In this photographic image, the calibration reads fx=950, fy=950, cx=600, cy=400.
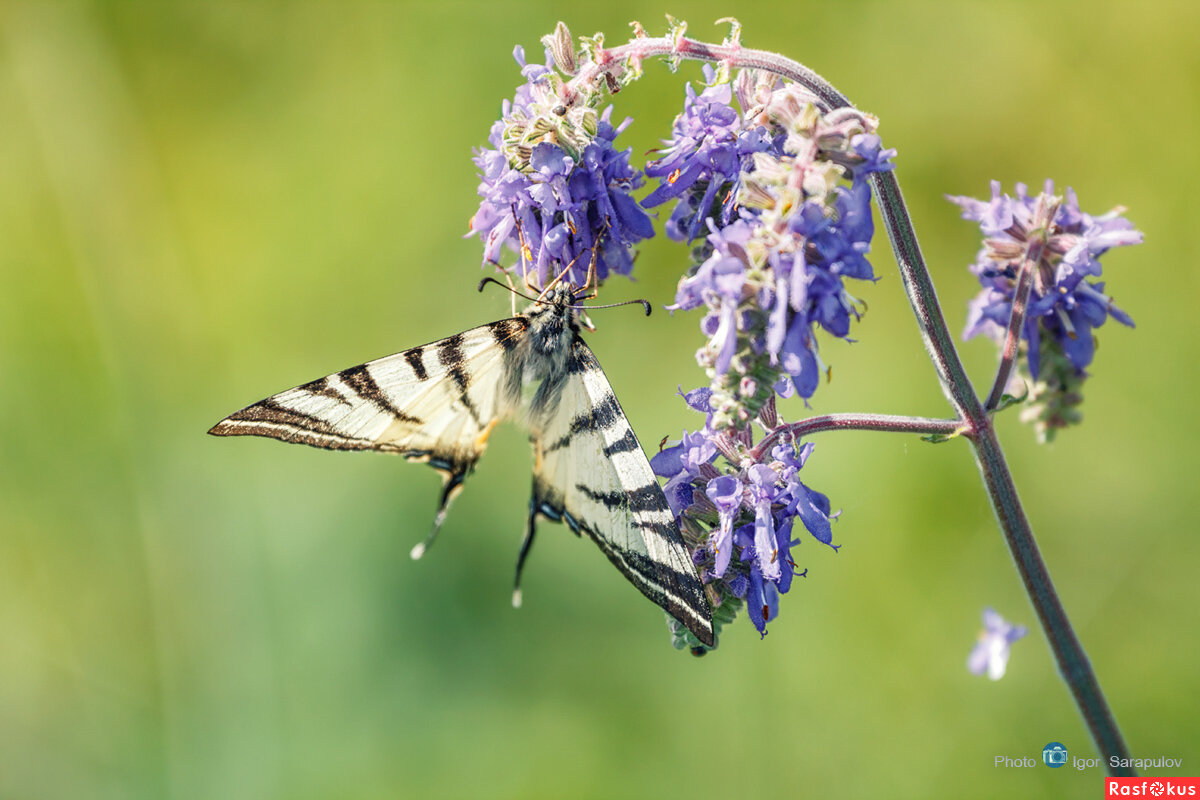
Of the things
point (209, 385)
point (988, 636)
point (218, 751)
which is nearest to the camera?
point (988, 636)

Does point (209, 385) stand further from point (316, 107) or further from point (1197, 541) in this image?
point (1197, 541)

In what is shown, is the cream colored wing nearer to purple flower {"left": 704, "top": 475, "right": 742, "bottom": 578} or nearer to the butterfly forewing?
the butterfly forewing

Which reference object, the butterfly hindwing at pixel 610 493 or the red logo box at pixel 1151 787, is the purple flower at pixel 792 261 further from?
the red logo box at pixel 1151 787

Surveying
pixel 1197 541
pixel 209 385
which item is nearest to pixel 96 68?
pixel 209 385

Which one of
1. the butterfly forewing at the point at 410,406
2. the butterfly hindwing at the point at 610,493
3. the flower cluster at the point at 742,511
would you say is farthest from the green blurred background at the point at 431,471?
the flower cluster at the point at 742,511

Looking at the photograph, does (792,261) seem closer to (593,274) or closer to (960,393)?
(960,393)

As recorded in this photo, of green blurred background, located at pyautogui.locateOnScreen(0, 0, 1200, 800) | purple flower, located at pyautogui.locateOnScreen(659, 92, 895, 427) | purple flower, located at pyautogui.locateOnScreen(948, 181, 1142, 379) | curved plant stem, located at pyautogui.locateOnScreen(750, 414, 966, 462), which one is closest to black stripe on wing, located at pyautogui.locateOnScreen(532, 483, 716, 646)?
curved plant stem, located at pyautogui.locateOnScreen(750, 414, 966, 462)
